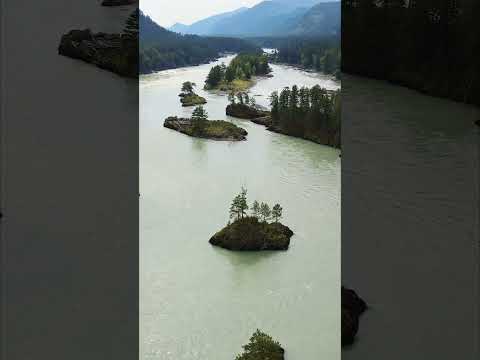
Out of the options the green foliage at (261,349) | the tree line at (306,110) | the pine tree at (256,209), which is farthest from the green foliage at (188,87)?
the green foliage at (261,349)

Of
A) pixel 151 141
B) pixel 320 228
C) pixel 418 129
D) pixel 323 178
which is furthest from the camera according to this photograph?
pixel 418 129

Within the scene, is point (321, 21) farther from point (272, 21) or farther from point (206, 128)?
point (206, 128)

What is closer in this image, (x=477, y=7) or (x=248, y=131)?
(x=248, y=131)

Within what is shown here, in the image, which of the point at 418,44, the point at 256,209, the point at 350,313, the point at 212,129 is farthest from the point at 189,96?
the point at 418,44

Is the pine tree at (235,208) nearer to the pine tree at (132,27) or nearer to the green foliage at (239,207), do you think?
the green foliage at (239,207)

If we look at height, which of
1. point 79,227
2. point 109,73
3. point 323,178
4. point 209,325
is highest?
point 109,73

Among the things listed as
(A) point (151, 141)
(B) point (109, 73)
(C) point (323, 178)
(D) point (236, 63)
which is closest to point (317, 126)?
(C) point (323, 178)

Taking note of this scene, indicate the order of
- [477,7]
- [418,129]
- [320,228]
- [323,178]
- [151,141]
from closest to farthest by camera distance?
[320,228]
[323,178]
[151,141]
[418,129]
[477,7]

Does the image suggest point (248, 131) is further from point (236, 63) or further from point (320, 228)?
point (320, 228)
